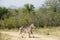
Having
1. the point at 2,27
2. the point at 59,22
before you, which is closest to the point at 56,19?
the point at 59,22

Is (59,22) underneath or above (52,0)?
underneath

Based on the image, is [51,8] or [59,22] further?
[51,8]

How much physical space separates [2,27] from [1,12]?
31.9ft

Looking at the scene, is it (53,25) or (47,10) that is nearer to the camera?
(53,25)

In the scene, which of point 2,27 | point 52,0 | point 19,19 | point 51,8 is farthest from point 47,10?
point 2,27

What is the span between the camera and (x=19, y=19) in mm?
38031

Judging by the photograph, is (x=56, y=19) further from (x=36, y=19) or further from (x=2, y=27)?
(x=2, y=27)

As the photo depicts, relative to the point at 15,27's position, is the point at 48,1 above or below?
above

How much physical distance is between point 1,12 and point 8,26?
9.14m

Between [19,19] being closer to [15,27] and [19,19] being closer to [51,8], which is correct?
[15,27]

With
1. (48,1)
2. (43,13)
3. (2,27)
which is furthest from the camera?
(48,1)

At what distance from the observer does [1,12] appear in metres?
45.8

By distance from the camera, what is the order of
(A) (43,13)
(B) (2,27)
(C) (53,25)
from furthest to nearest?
(A) (43,13) → (C) (53,25) → (B) (2,27)

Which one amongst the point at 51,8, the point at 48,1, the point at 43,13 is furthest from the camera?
the point at 48,1
